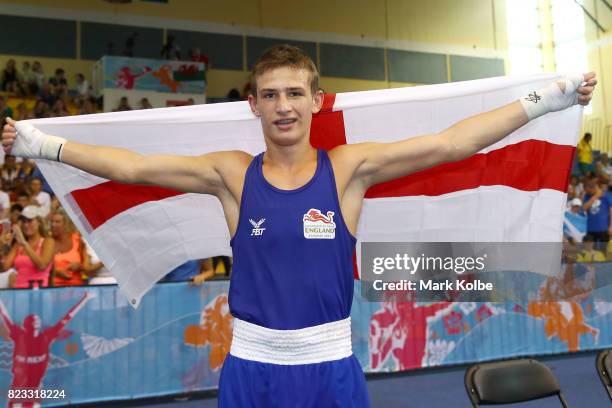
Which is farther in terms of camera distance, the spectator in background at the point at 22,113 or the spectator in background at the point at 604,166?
the spectator in background at the point at 604,166

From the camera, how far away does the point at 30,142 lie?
2475 mm

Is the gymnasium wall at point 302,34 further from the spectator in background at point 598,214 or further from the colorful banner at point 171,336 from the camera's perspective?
the colorful banner at point 171,336

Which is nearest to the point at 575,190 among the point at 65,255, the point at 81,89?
the point at 65,255

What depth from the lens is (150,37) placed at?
15984 millimetres

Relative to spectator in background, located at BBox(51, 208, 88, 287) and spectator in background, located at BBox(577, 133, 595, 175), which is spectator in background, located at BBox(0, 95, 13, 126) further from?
spectator in background, located at BBox(577, 133, 595, 175)

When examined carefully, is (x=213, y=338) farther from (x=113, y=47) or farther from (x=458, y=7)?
(x=458, y=7)

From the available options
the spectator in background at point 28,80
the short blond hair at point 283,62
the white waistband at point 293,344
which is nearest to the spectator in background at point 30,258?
the white waistband at point 293,344

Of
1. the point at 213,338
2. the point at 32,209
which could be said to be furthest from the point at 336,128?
the point at 32,209

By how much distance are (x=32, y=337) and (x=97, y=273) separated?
116 cm

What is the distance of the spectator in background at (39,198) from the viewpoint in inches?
300

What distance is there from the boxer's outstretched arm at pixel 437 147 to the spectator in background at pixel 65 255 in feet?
14.4

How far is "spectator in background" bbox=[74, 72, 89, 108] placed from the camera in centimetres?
1302

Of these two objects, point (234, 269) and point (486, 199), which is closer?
point (234, 269)

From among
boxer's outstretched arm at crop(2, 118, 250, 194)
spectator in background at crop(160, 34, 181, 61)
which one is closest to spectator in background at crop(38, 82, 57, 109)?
spectator in background at crop(160, 34, 181, 61)
